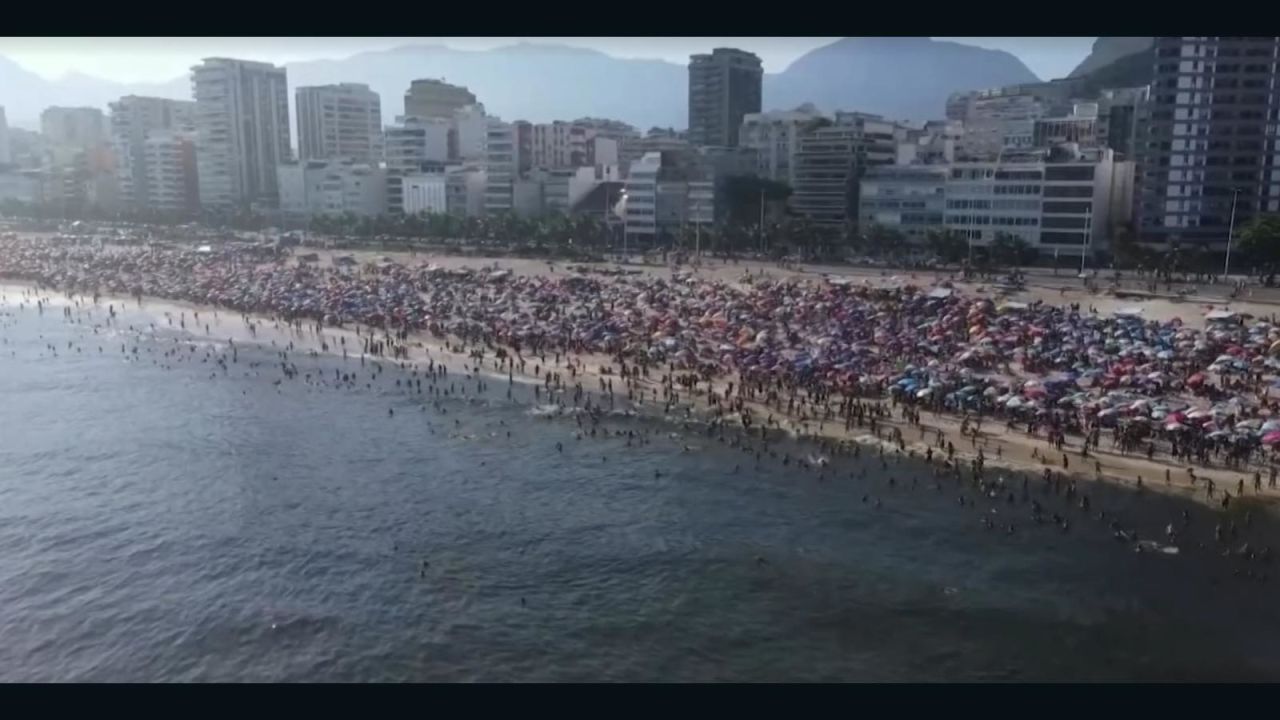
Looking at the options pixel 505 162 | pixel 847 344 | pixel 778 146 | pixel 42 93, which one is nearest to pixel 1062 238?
pixel 847 344

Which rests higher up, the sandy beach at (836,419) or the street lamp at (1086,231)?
the street lamp at (1086,231)

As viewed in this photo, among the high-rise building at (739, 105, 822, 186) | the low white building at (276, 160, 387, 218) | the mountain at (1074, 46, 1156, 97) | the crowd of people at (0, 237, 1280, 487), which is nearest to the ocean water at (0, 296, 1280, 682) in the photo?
the crowd of people at (0, 237, 1280, 487)

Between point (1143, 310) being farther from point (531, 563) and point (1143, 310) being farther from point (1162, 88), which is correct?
point (531, 563)

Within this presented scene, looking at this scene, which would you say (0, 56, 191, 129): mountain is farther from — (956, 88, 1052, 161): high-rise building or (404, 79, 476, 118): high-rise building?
(956, 88, 1052, 161): high-rise building

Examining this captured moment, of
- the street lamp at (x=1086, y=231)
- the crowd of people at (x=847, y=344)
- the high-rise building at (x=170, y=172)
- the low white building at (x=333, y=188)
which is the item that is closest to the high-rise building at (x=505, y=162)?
the low white building at (x=333, y=188)

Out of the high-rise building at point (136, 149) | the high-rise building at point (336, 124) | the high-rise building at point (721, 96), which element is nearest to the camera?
the high-rise building at point (136, 149)

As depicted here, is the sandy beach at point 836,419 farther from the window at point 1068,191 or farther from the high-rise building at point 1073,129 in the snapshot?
the high-rise building at point 1073,129
